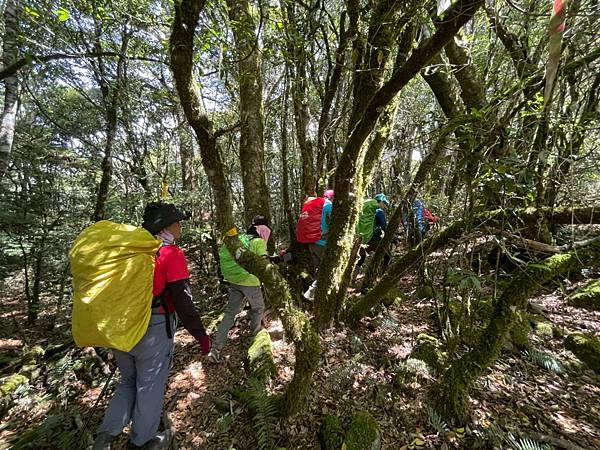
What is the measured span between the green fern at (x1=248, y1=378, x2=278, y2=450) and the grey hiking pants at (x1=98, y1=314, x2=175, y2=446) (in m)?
1.08

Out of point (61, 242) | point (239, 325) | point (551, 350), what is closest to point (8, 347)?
point (61, 242)

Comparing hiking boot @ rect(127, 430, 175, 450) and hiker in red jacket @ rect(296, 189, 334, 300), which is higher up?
hiker in red jacket @ rect(296, 189, 334, 300)

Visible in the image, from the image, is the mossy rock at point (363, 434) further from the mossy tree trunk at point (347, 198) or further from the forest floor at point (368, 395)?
the mossy tree trunk at point (347, 198)

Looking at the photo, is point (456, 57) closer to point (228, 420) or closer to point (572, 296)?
point (572, 296)

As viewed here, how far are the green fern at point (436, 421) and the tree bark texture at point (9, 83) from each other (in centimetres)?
857

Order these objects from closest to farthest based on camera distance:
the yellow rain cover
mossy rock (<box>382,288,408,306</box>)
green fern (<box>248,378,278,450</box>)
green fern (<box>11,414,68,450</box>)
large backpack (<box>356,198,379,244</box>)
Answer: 1. the yellow rain cover
2. green fern (<box>248,378,278,450</box>)
3. green fern (<box>11,414,68,450</box>)
4. mossy rock (<box>382,288,408,306</box>)
5. large backpack (<box>356,198,379,244</box>)

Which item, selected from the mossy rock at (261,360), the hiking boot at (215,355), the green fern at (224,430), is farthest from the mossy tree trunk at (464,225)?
the green fern at (224,430)

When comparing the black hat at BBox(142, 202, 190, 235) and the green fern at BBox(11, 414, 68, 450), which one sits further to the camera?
the green fern at BBox(11, 414, 68, 450)

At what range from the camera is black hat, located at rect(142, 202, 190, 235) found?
3.00m

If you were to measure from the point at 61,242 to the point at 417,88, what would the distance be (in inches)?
570

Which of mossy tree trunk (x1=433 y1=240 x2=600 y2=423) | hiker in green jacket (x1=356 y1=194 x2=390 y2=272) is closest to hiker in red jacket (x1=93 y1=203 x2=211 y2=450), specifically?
mossy tree trunk (x1=433 y1=240 x2=600 y2=423)

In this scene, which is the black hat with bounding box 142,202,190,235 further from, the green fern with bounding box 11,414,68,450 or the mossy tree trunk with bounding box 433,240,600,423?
the mossy tree trunk with bounding box 433,240,600,423

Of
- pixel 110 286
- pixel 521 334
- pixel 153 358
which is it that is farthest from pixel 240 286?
pixel 521 334

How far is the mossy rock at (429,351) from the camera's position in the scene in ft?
13.5
